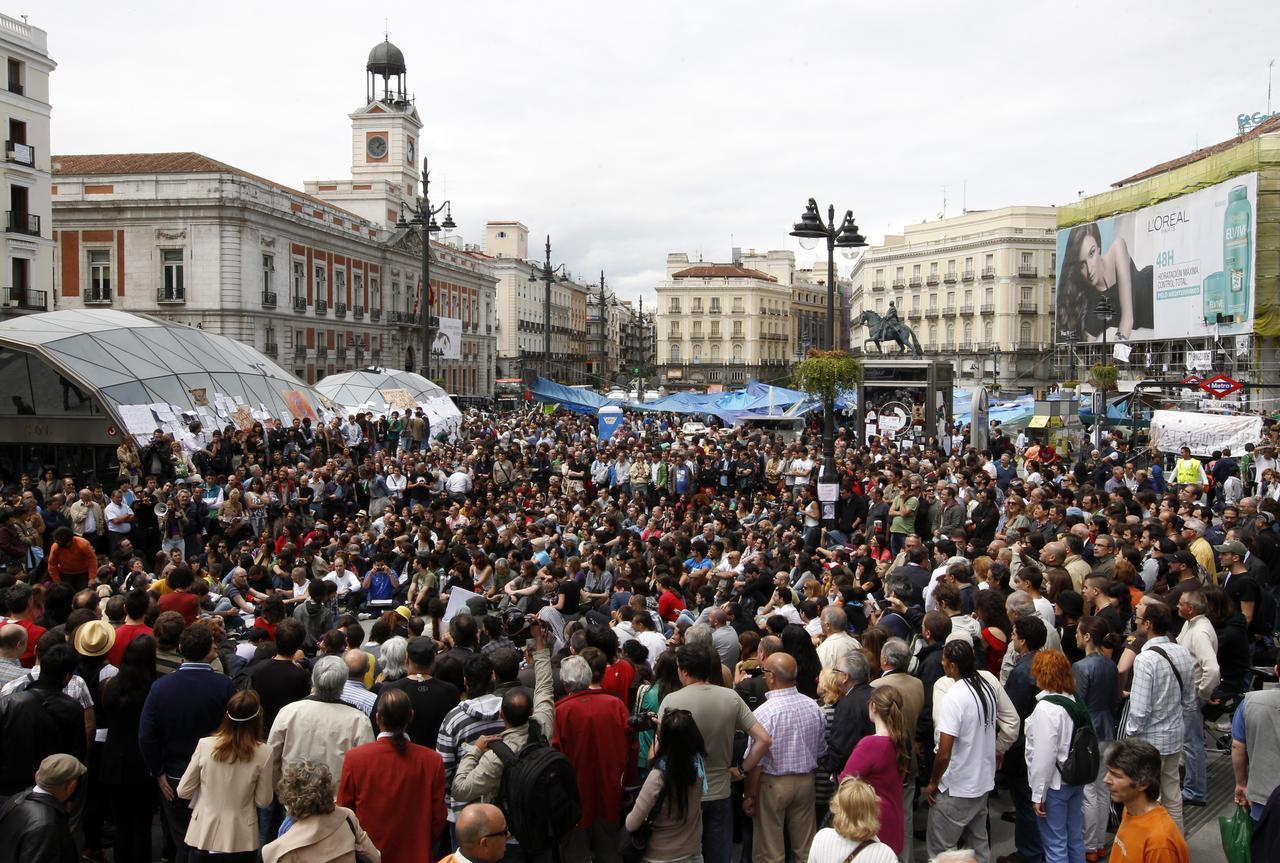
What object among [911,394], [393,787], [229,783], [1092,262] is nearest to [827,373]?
[911,394]

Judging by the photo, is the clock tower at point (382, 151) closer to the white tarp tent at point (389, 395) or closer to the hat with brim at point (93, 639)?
the white tarp tent at point (389, 395)

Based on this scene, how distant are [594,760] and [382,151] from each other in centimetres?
7006

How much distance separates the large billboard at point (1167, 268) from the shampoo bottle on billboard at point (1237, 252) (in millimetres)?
29

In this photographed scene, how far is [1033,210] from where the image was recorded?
67062 millimetres

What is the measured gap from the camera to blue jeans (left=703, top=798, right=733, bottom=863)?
17.6 feet

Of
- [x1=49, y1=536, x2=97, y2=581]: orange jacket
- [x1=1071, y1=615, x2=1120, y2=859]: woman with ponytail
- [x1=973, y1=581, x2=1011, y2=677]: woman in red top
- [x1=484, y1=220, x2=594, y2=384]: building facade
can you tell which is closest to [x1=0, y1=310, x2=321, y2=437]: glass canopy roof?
[x1=49, y1=536, x2=97, y2=581]: orange jacket

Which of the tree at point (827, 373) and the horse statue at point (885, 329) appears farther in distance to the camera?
the horse statue at point (885, 329)

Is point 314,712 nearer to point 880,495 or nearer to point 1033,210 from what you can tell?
point 880,495

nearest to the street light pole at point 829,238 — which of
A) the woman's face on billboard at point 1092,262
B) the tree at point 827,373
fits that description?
Answer: the tree at point 827,373

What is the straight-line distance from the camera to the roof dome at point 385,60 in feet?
232

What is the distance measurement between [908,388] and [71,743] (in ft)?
77.4

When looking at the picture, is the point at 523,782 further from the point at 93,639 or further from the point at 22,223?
the point at 22,223

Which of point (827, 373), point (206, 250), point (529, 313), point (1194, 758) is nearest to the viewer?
point (1194, 758)

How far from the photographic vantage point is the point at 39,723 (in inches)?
200
